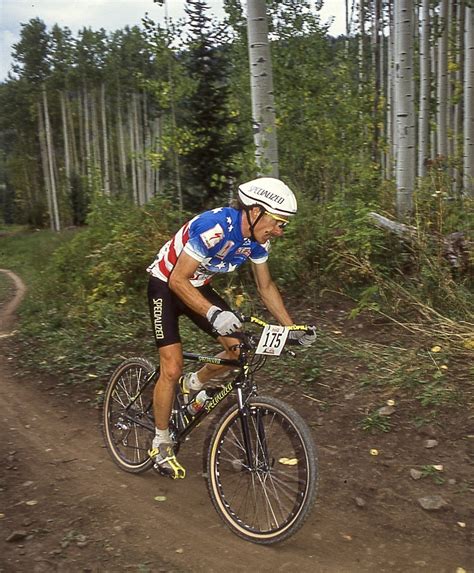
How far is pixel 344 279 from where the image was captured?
25.4 feet

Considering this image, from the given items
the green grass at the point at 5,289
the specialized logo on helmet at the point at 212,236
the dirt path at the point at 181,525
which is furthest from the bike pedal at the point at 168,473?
the green grass at the point at 5,289

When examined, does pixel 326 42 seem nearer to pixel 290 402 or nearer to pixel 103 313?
pixel 103 313

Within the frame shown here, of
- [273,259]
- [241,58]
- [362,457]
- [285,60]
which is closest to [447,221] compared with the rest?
[273,259]

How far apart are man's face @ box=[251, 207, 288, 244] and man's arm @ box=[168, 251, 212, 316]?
475 mm

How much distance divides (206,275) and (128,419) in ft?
5.13

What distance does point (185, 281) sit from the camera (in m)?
3.66

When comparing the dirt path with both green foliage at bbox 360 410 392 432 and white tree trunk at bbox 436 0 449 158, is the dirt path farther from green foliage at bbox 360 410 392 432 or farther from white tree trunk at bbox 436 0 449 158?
white tree trunk at bbox 436 0 449 158

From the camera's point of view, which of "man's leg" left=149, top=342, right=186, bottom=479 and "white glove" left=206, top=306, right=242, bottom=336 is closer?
"white glove" left=206, top=306, right=242, bottom=336

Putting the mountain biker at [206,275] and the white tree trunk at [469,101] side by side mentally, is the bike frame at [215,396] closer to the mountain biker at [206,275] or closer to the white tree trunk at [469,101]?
the mountain biker at [206,275]

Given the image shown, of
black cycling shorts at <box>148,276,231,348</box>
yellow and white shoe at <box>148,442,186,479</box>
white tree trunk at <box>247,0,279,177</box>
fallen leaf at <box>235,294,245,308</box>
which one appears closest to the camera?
black cycling shorts at <box>148,276,231,348</box>

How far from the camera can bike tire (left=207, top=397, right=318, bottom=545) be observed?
340cm

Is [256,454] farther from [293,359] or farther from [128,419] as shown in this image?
[293,359]

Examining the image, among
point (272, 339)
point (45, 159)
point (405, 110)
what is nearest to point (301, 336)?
point (272, 339)

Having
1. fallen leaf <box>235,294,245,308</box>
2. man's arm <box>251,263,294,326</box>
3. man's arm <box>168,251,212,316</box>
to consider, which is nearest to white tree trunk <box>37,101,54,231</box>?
fallen leaf <box>235,294,245,308</box>
